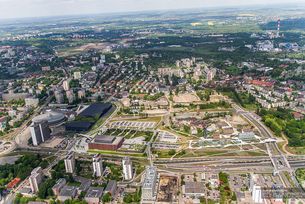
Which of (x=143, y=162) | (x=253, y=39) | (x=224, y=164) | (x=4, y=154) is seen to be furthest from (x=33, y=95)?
(x=253, y=39)

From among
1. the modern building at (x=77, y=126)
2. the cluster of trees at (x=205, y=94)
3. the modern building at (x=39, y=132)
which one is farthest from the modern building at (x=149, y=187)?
the cluster of trees at (x=205, y=94)

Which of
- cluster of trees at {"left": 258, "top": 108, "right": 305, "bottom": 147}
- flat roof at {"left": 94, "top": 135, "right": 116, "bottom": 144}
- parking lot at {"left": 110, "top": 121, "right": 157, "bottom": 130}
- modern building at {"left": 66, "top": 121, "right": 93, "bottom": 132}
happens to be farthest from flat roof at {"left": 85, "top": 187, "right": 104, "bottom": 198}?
cluster of trees at {"left": 258, "top": 108, "right": 305, "bottom": 147}

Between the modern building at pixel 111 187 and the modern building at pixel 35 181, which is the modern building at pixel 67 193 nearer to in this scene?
the modern building at pixel 35 181

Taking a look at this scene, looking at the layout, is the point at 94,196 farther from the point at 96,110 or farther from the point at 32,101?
the point at 32,101

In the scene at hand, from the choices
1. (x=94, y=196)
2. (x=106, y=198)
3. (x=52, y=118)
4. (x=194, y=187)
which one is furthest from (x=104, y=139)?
(x=194, y=187)

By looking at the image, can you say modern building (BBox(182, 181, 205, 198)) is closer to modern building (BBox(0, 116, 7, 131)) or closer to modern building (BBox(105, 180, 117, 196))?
modern building (BBox(105, 180, 117, 196))

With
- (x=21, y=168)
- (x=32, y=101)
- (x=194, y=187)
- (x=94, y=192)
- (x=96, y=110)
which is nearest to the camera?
(x=94, y=192)
